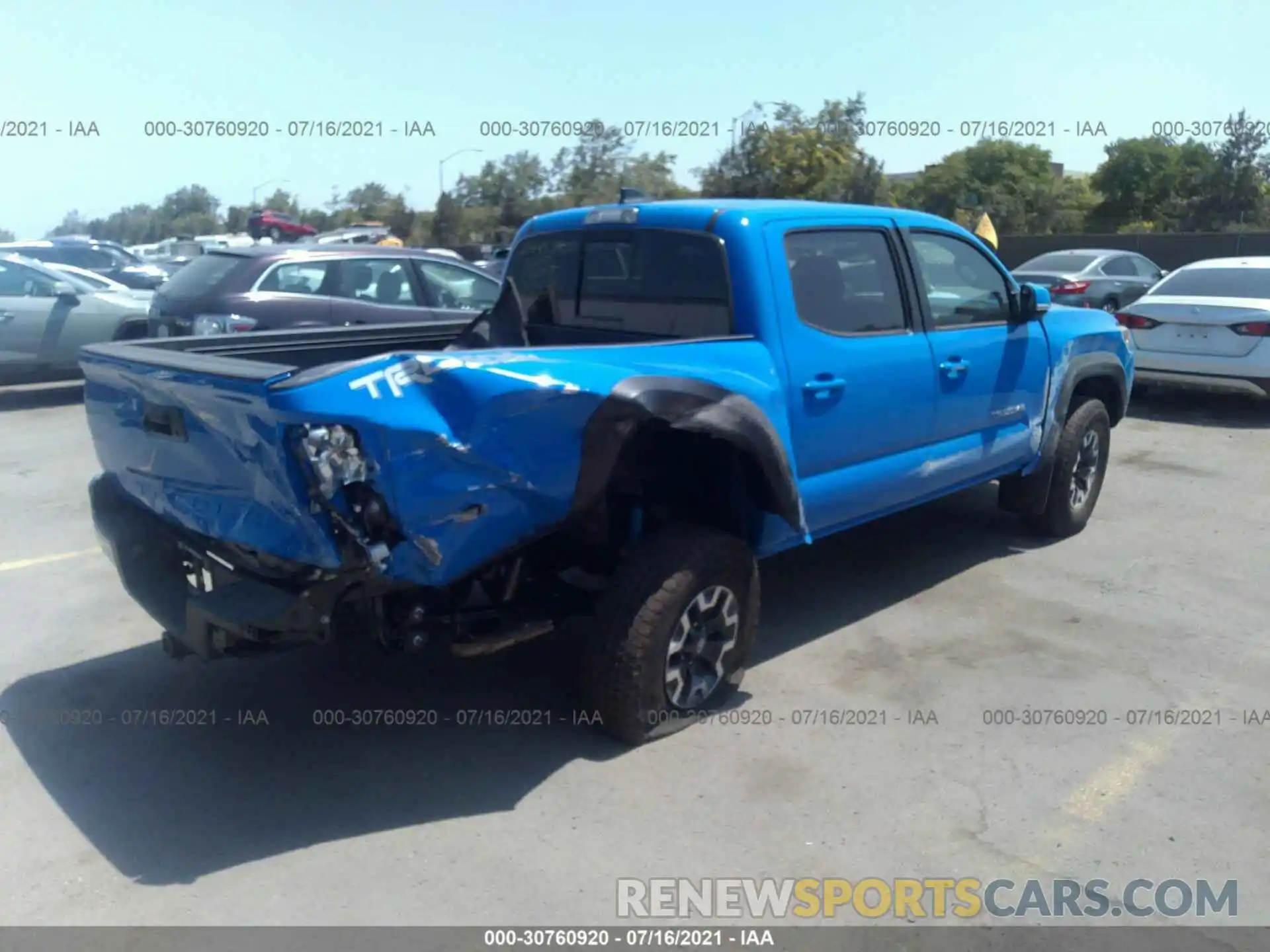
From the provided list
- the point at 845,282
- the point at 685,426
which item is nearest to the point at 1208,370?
the point at 845,282

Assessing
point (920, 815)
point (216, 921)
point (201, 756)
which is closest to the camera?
point (216, 921)

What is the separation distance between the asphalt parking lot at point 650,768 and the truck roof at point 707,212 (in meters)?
1.90

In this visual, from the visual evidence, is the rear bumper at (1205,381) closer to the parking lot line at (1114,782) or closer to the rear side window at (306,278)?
the parking lot line at (1114,782)

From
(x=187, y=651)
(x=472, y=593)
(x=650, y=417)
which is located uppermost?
(x=650, y=417)

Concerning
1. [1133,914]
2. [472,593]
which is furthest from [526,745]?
[1133,914]

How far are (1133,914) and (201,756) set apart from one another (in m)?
3.17

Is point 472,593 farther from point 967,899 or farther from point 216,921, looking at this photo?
point 967,899

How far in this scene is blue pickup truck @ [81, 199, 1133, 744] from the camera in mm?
3385

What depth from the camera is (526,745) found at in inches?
168

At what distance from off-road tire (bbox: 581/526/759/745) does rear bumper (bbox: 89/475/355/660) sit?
98cm

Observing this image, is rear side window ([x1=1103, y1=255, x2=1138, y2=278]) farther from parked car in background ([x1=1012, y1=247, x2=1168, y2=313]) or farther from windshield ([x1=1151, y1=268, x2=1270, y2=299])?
windshield ([x1=1151, y1=268, x2=1270, y2=299])

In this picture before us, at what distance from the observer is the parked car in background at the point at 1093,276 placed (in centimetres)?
1633

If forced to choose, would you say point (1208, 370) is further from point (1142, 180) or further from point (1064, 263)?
point (1142, 180)

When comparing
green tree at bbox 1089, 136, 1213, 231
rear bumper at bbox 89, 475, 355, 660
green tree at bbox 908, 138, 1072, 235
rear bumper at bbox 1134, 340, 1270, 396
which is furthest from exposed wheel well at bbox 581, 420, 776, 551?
green tree at bbox 1089, 136, 1213, 231
